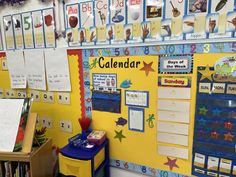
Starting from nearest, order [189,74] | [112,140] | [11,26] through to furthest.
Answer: [189,74]
[112,140]
[11,26]

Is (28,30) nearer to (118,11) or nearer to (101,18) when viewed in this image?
(101,18)

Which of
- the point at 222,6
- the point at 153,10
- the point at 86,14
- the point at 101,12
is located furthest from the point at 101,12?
the point at 222,6

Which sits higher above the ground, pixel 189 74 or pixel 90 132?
pixel 189 74

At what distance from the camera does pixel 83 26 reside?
4.04ft

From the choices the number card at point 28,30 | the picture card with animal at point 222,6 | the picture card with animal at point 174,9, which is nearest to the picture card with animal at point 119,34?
the picture card with animal at point 174,9

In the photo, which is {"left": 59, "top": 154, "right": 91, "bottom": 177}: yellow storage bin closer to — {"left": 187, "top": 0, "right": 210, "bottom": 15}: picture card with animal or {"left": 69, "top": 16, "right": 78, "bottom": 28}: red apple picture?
{"left": 69, "top": 16, "right": 78, "bottom": 28}: red apple picture

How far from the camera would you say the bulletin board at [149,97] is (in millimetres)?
1031

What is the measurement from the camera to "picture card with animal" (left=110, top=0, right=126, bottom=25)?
1.11m

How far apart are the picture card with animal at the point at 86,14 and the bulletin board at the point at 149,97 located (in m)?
0.17

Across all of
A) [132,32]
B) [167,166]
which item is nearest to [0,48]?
[132,32]

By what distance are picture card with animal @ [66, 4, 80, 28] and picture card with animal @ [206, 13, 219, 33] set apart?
0.76 meters

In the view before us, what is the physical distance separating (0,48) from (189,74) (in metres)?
1.47

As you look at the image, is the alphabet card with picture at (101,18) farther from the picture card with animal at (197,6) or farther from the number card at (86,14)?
the picture card with animal at (197,6)

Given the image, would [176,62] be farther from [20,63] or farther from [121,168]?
[20,63]
